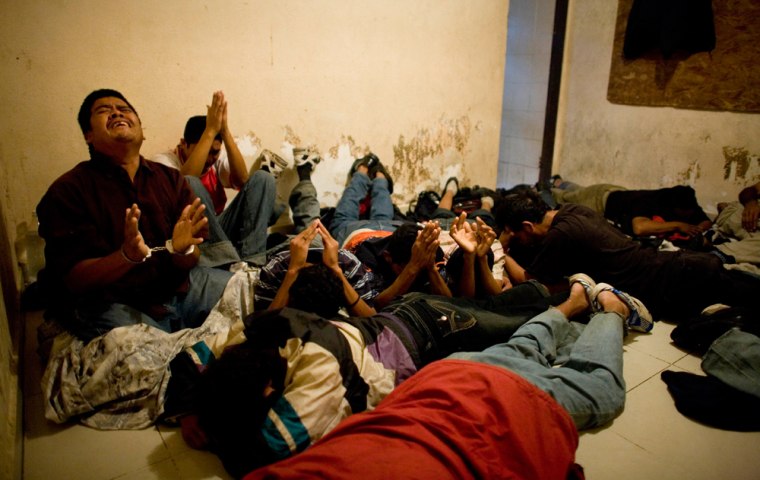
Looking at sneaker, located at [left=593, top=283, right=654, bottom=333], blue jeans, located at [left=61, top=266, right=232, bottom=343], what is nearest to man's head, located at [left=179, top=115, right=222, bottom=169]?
blue jeans, located at [left=61, top=266, right=232, bottom=343]

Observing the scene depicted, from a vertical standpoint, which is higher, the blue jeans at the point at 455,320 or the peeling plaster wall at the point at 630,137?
the peeling plaster wall at the point at 630,137

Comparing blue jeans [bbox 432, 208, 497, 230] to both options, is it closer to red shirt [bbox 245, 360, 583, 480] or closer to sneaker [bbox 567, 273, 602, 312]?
sneaker [bbox 567, 273, 602, 312]

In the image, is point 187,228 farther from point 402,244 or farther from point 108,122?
point 402,244

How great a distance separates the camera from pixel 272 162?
9.30ft

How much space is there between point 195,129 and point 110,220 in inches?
33.2

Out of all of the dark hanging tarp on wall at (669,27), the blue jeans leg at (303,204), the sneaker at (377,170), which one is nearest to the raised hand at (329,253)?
the blue jeans leg at (303,204)

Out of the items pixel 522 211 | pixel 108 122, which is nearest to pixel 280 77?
pixel 108 122

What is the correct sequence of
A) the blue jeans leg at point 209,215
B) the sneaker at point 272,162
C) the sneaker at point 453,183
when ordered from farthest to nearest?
the sneaker at point 453,183, the sneaker at point 272,162, the blue jeans leg at point 209,215

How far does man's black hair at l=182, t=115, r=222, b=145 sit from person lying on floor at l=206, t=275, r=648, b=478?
1408 millimetres

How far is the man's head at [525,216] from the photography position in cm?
238

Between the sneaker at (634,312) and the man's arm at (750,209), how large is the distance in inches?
50.1

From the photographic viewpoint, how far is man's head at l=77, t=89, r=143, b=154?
182 centimetres

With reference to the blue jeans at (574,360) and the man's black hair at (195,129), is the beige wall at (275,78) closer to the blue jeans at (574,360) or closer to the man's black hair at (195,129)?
the man's black hair at (195,129)

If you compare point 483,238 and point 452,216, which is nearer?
point 483,238
